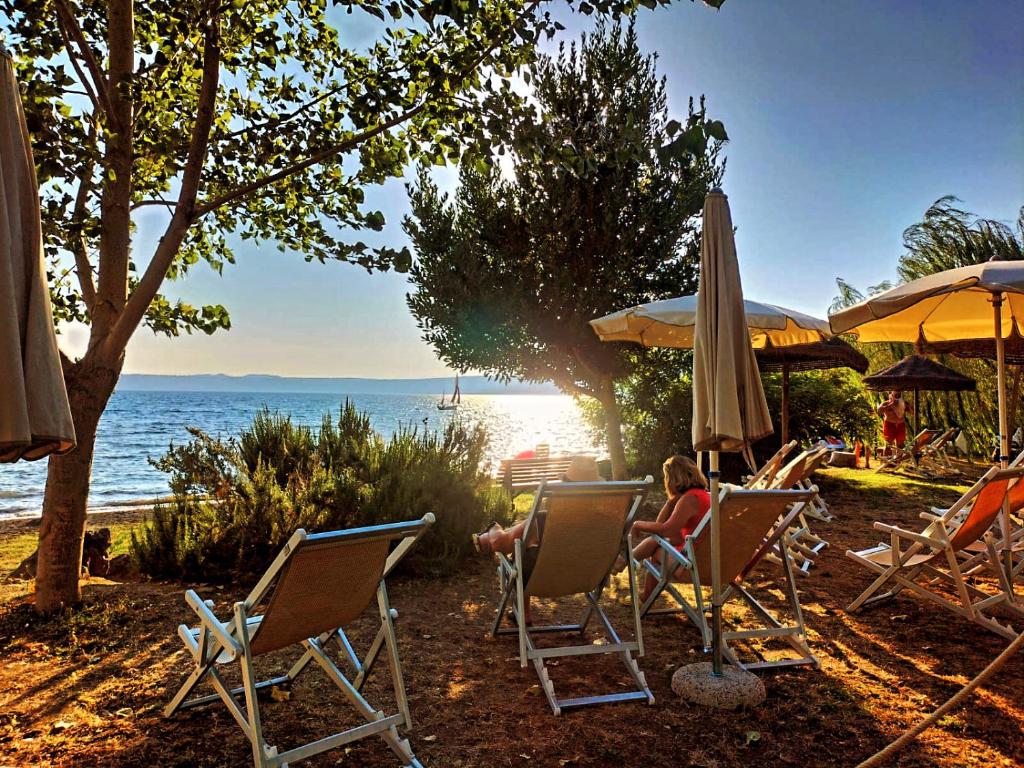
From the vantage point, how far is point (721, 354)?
11.9 ft

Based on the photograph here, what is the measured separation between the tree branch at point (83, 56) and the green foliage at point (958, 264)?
16275mm

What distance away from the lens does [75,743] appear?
2.84 m

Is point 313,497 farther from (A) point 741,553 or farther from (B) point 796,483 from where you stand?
(B) point 796,483

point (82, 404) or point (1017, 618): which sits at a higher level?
point (82, 404)

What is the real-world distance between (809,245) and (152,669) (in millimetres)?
16338

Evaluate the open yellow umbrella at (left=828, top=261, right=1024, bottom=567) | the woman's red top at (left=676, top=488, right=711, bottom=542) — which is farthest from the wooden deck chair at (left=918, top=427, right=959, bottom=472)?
the woman's red top at (left=676, top=488, right=711, bottom=542)

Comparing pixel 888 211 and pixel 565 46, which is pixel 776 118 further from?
pixel 888 211

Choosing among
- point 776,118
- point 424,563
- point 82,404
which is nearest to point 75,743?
point 82,404

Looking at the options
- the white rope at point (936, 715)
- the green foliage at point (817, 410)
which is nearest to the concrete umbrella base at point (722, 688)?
the white rope at point (936, 715)

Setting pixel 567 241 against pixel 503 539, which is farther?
pixel 567 241

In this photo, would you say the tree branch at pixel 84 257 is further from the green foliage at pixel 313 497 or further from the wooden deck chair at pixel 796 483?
the wooden deck chair at pixel 796 483

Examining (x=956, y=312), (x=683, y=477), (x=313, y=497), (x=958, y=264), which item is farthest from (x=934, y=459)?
(x=313, y=497)

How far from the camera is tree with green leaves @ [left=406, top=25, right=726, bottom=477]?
1192cm

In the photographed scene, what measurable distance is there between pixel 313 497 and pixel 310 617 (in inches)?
129
